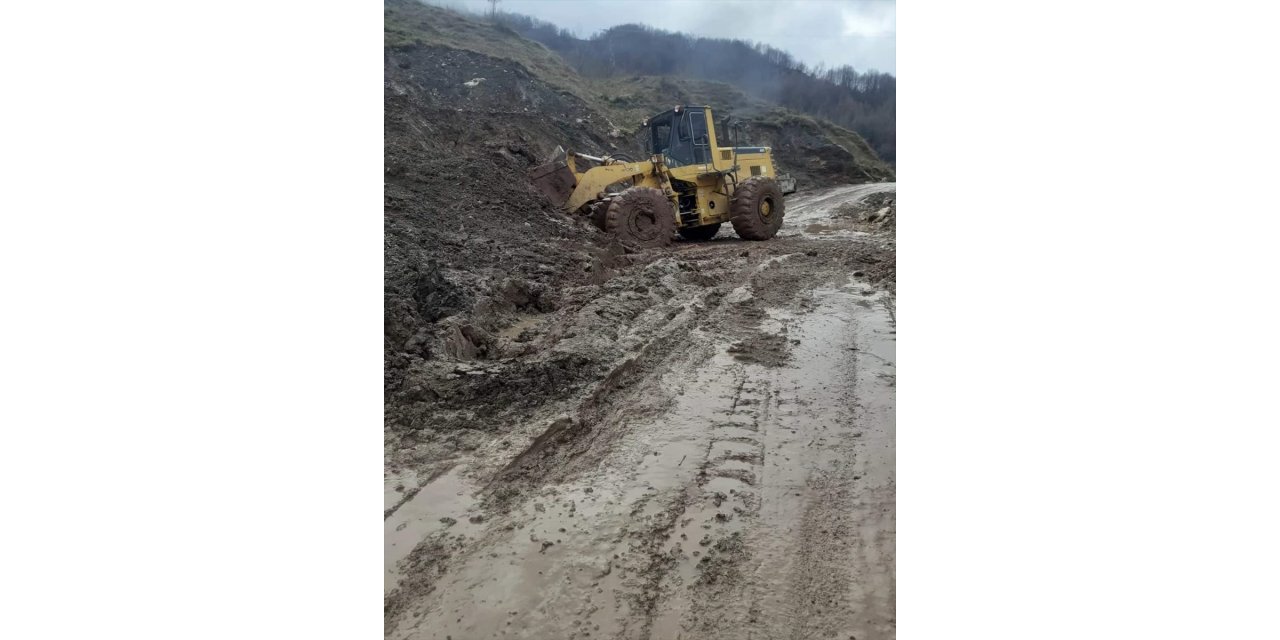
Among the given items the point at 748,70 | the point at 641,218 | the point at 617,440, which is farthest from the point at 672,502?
the point at 641,218

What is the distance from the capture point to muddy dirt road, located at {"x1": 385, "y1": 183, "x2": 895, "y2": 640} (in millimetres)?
1544

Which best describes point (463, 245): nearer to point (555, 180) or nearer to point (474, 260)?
point (474, 260)

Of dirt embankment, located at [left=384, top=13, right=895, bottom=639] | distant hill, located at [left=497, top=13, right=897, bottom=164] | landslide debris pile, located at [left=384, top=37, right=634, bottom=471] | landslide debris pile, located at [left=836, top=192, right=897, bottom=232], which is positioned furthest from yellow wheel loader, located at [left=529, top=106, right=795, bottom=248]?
distant hill, located at [left=497, top=13, right=897, bottom=164]

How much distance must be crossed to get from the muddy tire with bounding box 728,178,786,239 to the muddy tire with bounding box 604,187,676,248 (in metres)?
0.98

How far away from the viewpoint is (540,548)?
1724 mm

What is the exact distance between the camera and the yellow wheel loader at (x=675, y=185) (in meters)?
6.46

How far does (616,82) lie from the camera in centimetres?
521

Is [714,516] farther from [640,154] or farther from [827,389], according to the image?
[640,154]

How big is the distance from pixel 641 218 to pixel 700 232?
46.4 inches

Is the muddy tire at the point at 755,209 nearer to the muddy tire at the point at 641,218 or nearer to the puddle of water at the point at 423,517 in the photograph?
the muddy tire at the point at 641,218

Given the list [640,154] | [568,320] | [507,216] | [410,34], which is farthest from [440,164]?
[568,320]

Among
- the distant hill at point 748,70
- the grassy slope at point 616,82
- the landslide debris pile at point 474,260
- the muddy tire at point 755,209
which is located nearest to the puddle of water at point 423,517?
the landslide debris pile at point 474,260

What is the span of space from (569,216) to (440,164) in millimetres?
1262

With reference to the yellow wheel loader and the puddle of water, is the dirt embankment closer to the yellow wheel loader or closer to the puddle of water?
the puddle of water
